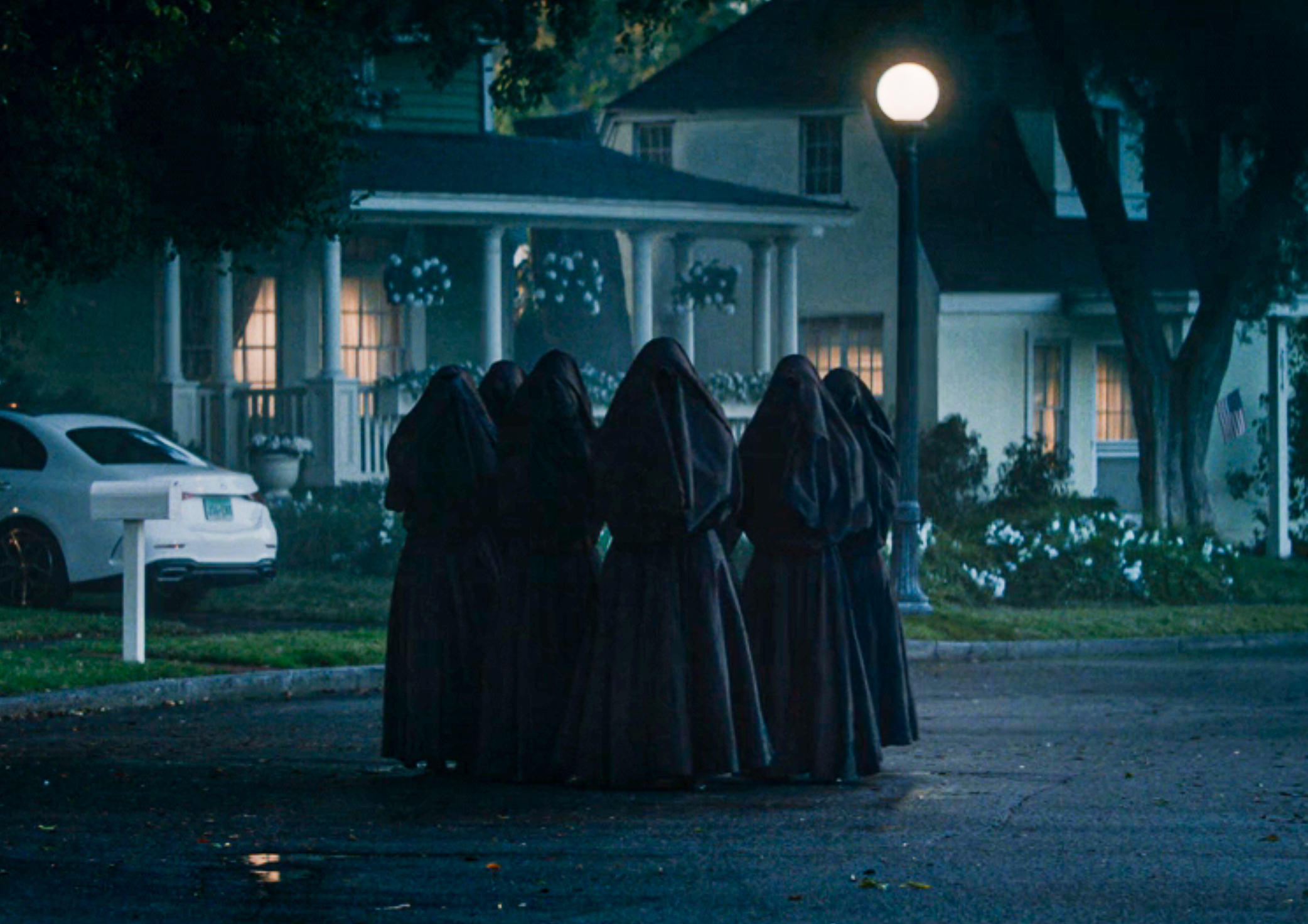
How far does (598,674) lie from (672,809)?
88cm

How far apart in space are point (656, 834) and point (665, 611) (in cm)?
150

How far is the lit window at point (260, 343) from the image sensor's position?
27484 mm

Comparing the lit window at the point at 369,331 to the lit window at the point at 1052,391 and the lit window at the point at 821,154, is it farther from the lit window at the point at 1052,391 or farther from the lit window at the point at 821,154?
the lit window at the point at 1052,391

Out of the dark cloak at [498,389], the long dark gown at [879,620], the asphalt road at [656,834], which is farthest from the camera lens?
the dark cloak at [498,389]

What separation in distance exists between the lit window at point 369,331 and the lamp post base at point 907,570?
10.7 meters

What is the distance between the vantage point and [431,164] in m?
26.2

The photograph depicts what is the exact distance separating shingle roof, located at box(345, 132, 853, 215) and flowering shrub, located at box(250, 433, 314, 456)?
9.25ft

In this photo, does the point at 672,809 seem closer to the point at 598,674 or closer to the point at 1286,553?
the point at 598,674

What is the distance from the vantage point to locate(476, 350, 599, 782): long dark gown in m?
10.6

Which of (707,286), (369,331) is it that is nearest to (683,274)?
(707,286)

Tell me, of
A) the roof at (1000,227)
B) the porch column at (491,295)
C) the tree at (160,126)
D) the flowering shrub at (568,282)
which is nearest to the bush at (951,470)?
the roof at (1000,227)

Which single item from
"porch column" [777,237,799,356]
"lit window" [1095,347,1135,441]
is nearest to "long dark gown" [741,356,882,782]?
"porch column" [777,237,799,356]

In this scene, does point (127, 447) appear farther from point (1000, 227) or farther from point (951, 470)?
point (1000, 227)

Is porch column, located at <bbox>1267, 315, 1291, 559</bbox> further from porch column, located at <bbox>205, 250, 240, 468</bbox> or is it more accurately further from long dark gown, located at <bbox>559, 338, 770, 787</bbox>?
long dark gown, located at <bbox>559, 338, 770, 787</bbox>
